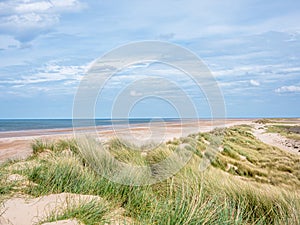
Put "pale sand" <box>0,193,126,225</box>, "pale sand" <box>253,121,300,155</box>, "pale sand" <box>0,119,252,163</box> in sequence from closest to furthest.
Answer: "pale sand" <box>0,193,126,225</box>
"pale sand" <box>0,119,252,163</box>
"pale sand" <box>253,121,300,155</box>

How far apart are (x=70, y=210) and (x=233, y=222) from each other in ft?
5.57

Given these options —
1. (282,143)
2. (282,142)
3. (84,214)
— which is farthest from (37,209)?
(282,142)

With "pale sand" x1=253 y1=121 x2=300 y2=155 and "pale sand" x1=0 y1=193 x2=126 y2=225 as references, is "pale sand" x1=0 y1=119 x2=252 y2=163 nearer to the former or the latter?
"pale sand" x1=253 y1=121 x2=300 y2=155

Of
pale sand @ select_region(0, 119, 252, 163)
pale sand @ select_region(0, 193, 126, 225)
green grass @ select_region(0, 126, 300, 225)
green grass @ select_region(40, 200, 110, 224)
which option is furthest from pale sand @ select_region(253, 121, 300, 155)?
green grass @ select_region(40, 200, 110, 224)

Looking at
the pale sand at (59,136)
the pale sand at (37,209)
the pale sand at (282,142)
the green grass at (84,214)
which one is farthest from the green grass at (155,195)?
the pale sand at (282,142)

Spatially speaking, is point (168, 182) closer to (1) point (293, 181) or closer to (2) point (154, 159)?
(2) point (154, 159)

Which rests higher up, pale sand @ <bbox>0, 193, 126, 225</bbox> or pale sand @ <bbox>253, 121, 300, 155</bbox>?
pale sand @ <bbox>0, 193, 126, 225</bbox>

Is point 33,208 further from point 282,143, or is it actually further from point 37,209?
point 282,143

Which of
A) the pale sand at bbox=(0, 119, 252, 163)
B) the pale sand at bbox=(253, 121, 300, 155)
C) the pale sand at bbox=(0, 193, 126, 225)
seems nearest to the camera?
the pale sand at bbox=(0, 193, 126, 225)

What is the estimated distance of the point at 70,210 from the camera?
3.83m

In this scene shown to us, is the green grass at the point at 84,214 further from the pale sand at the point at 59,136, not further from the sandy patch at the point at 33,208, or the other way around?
the pale sand at the point at 59,136

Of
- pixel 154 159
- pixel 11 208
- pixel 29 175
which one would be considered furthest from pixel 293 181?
pixel 11 208

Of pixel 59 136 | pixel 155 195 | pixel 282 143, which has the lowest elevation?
pixel 282 143

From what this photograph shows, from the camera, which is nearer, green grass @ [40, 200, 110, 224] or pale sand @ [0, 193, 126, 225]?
green grass @ [40, 200, 110, 224]
